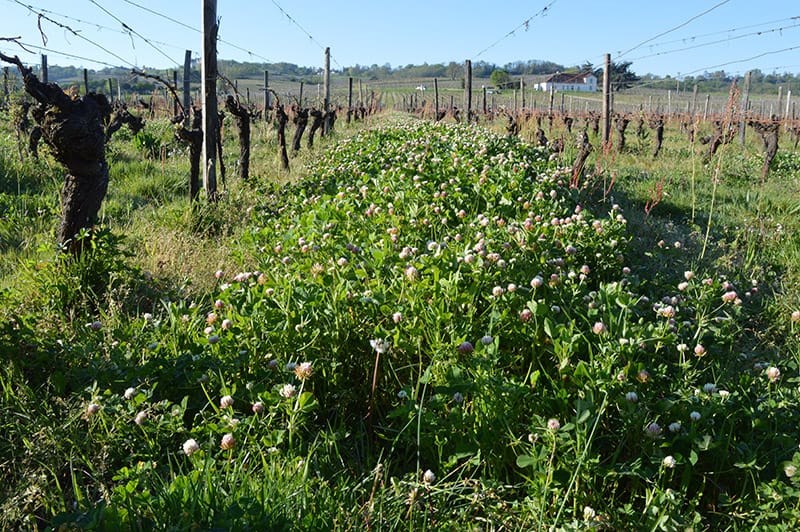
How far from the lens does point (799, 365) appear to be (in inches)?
120

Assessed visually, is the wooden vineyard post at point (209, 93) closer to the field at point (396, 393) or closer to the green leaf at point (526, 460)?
the field at point (396, 393)

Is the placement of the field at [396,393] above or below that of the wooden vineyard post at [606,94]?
below

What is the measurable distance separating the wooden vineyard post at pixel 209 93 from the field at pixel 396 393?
2573 millimetres

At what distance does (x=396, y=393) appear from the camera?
9.46 ft

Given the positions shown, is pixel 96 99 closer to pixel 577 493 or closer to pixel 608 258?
pixel 608 258

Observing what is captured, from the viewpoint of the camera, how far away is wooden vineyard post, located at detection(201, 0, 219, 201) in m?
6.95

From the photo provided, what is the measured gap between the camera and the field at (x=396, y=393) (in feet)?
6.79

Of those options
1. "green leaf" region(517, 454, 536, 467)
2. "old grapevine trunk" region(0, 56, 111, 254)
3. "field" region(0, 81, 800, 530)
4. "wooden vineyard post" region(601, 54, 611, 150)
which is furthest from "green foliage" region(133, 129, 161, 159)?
"green leaf" region(517, 454, 536, 467)

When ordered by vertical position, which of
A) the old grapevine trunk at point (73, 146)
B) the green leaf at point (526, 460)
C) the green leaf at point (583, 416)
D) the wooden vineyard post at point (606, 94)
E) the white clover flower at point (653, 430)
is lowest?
the green leaf at point (526, 460)

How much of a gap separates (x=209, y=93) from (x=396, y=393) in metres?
5.23

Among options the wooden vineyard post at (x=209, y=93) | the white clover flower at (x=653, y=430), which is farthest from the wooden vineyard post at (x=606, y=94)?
the white clover flower at (x=653, y=430)

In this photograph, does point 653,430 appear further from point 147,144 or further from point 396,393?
point 147,144

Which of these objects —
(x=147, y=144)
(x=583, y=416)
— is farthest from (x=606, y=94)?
(x=583, y=416)

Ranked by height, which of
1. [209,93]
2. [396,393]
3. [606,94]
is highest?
[606,94]
